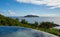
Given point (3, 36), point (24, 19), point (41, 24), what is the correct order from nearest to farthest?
point (3, 36) < point (41, 24) < point (24, 19)

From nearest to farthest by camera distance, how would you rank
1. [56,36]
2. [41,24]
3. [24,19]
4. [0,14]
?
[56,36] → [41,24] → [24,19] → [0,14]

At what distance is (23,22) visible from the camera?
3338 cm

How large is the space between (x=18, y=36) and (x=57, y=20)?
20280 millimetres

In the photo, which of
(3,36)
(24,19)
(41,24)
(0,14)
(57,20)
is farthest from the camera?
(0,14)

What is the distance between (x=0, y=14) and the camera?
42.2 meters

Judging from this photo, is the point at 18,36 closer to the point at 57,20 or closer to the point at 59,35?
the point at 59,35

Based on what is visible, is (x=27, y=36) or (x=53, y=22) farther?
(x=53, y=22)

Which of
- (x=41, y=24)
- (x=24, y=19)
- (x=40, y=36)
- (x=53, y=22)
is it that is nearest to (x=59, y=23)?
(x=53, y=22)

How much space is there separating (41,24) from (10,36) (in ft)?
49.1

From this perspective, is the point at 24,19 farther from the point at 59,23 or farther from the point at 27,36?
the point at 27,36

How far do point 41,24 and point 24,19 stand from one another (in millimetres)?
4114

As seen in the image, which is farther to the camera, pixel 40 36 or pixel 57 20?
pixel 57 20

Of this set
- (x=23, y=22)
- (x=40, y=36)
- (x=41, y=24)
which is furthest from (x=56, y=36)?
(x=23, y=22)

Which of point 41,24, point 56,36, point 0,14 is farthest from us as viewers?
point 0,14
